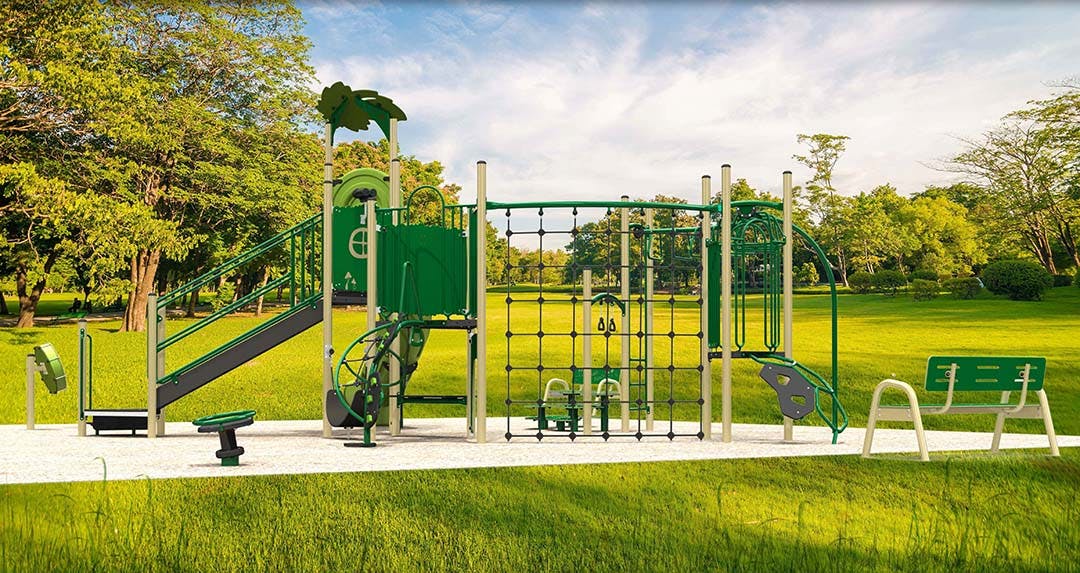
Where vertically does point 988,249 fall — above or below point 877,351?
above

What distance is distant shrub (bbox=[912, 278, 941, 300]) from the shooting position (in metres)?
35.3

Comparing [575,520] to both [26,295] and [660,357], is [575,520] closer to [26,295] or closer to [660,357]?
[660,357]

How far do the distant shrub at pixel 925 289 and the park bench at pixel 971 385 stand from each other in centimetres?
2928

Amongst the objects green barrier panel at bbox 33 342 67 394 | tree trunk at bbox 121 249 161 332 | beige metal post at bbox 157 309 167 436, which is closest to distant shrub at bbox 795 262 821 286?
tree trunk at bbox 121 249 161 332

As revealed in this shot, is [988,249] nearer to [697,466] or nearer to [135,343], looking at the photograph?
[135,343]

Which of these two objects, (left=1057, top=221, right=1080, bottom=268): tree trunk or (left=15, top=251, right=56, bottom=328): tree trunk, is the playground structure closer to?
(left=15, top=251, right=56, bottom=328): tree trunk

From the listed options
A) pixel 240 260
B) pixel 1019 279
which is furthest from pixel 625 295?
pixel 1019 279

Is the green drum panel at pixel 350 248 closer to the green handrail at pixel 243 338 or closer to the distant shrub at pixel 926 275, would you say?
the green handrail at pixel 243 338

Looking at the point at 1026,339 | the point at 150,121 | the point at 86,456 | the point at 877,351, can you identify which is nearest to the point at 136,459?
the point at 86,456

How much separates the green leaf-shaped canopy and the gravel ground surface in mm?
3574

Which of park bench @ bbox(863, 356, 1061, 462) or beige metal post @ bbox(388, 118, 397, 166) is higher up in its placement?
beige metal post @ bbox(388, 118, 397, 166)

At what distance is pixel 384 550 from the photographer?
525 cm

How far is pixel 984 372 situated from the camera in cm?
786

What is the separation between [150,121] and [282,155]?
217 inches
